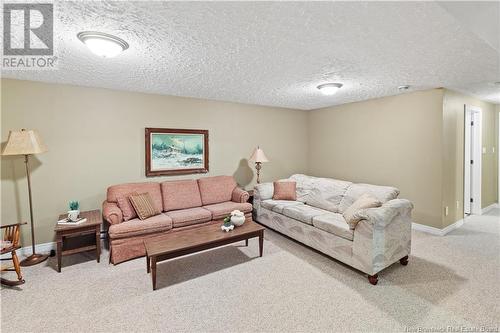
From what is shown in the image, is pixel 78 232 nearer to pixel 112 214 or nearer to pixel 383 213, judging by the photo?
pixel 112 214

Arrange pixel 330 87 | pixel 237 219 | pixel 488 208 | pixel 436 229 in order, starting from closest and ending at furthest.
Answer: pixel 237 219 < pixel 330 87 < pixel 436 229 < pixel 488 208

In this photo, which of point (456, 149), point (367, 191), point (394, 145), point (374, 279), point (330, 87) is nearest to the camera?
point (374, 279)

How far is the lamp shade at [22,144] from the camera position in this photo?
9.30 ft

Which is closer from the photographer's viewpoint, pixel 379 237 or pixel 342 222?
pixel 379 237

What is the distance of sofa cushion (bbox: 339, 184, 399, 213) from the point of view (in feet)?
10.4

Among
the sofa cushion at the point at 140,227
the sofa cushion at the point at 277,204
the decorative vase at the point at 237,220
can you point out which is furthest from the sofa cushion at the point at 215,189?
the decorative vase at the point at 237,220

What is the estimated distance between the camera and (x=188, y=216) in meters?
3.54

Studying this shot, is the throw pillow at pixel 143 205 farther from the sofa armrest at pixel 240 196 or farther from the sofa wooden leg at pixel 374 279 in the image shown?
the sofa wooden leg at pixel 374 279

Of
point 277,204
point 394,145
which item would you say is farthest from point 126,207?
point 394,145

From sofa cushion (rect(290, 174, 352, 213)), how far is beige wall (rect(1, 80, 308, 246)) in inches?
59.6

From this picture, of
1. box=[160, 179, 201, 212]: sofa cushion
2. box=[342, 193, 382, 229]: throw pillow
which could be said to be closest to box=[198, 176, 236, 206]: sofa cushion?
box=[160, 179, 201, 212]: sofa cushion

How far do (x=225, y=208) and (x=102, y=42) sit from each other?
2.69 meters

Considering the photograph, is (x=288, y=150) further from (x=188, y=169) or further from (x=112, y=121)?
(x=112, y=121)

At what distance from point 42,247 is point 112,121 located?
79.4 inches
